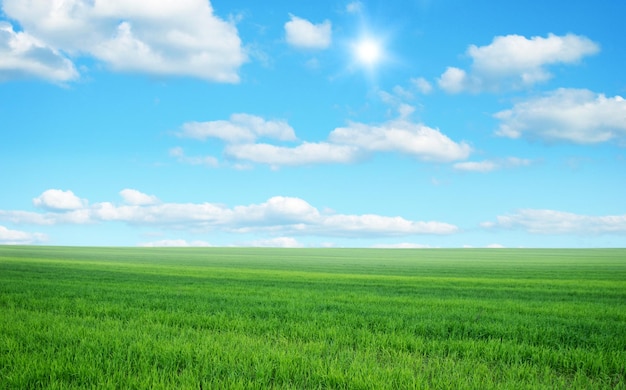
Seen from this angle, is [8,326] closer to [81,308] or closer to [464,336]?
[81,308]

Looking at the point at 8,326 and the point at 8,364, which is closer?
the point at 8,364

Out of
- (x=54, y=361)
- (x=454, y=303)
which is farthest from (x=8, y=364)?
(x=454, y=303)

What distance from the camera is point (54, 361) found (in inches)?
284

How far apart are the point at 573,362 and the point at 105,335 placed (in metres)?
8.72

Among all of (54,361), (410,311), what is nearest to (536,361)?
(410,311)

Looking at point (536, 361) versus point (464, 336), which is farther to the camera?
point (464, 336)

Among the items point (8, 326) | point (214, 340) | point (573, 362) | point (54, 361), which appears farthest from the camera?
point (8, 326)

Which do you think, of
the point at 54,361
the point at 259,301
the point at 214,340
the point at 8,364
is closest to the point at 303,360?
the point at 214,340

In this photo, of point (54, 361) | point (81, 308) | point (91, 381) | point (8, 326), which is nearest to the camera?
point (91, 381)

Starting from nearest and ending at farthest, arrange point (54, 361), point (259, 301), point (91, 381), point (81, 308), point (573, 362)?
point (91, 381) < point (54, 361) < point (573, 362) < point (81, 308) < point (259, 301)

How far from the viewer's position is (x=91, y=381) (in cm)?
651

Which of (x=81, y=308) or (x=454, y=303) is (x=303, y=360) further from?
(x=454, y=303)

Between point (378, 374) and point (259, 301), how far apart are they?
9.77 m

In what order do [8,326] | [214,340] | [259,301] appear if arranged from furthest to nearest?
1. [259,301]
2. [8,326]
3. [214,340]
